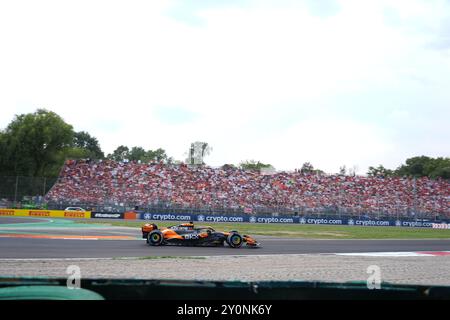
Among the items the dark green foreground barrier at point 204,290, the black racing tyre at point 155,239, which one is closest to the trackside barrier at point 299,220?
the black racing tyre at point 155,239

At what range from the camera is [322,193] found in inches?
2055

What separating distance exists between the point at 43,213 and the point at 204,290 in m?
41.1

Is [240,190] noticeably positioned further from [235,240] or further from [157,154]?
[157,154]

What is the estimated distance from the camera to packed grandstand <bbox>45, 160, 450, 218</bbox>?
149 ft

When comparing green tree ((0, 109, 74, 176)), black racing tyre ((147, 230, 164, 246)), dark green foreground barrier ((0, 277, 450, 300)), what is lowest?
black racing tyre ((147, 230, 164, 246))

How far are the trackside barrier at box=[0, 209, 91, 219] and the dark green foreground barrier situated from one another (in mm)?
39518

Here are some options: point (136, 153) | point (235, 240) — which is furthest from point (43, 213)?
point (136, 153)

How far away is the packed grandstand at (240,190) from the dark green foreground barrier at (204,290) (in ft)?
130

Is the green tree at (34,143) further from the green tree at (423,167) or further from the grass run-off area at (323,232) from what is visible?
the green tree at (423,167)

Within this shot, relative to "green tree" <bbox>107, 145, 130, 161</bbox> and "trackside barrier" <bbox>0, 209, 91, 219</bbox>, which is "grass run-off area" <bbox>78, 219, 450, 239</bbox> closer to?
"trackside barrier" <bbox>0, 209, 91, 219</bbox>

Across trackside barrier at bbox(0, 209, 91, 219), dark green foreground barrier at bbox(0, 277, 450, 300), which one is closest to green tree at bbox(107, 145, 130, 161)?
trackside barrier at bbox(0, 209, 91, 219)

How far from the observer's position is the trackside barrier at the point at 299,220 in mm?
43438

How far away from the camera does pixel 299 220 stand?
1822 inches
